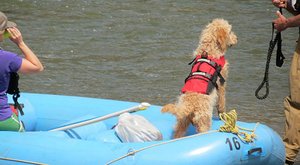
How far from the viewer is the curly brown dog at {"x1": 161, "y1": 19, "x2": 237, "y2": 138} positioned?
207 inches

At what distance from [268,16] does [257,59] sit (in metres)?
3.16

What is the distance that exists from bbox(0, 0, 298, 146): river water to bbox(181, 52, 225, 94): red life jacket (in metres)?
1.93

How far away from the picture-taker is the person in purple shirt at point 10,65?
5047 mm

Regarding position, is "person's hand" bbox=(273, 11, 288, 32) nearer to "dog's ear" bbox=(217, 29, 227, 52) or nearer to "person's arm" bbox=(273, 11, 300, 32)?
"person's arm" bbox=(273, 11, 300, 32)

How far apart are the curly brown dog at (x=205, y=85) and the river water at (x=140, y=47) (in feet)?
6.12

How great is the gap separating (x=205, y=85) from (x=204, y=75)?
0.09 m

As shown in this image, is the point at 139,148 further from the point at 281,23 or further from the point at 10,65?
the point at 281,23

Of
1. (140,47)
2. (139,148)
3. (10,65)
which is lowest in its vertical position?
(140,47)

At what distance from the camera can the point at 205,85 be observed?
5348 mm

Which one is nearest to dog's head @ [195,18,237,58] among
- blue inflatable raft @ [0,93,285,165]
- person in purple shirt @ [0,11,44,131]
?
blue inflatable raft @ [0,93,285,165]

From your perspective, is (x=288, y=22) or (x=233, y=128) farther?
(x=288, y=22)

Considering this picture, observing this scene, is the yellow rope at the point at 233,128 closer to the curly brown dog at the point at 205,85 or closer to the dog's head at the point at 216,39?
the curly brown dog at the point at 205,85

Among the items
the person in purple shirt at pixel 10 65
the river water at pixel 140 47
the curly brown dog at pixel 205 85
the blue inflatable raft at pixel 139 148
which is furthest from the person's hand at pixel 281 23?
the person in purple shirt at pixel 10 65

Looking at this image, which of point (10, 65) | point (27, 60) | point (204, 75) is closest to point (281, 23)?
point (204, 75)
